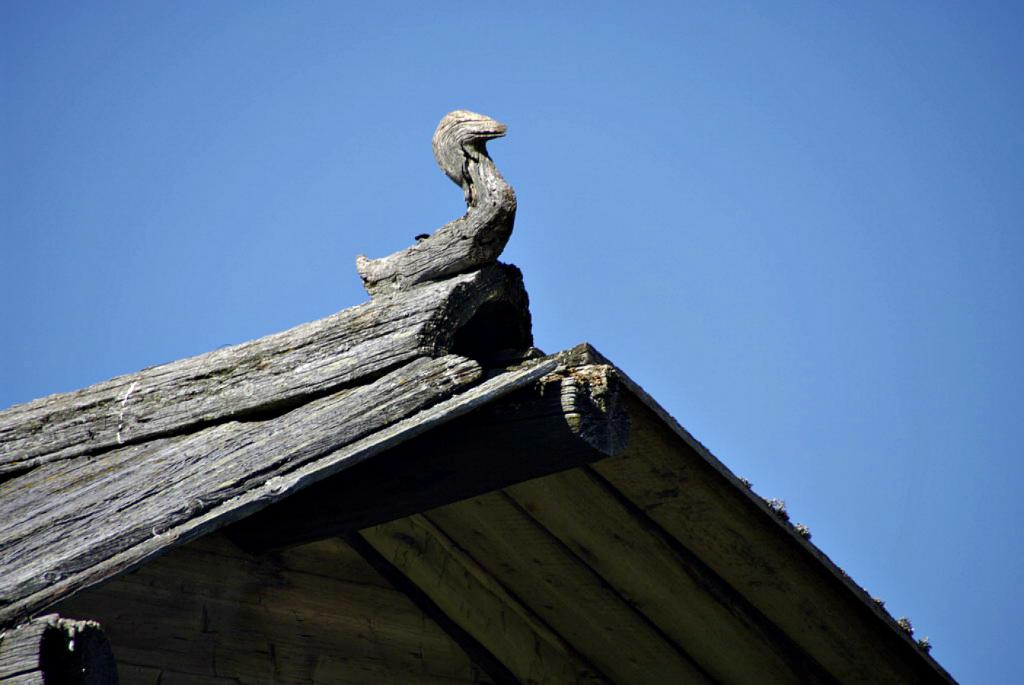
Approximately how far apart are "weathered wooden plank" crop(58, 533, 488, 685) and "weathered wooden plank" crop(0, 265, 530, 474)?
1.40ft

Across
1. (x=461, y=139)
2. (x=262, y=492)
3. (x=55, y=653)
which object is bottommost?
(x=55, y=653)

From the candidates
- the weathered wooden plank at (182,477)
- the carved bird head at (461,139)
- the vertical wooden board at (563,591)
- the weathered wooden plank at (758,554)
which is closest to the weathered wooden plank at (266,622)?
the vertical wooden board at (563,591)

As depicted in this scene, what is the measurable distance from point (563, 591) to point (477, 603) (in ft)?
1.00

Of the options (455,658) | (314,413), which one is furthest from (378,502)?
(455,658)

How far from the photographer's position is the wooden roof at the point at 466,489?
2521 millimetres

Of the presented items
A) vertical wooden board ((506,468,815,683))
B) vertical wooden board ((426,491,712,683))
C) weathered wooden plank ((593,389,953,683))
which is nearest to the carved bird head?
weathered wooden plank ((593,389,953,683))

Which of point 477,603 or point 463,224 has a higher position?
point 463,224

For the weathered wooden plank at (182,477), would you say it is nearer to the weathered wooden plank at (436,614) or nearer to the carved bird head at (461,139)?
the carved bird head at (461,139)

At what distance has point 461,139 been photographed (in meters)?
3.03

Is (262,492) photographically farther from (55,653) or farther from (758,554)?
(758,554)

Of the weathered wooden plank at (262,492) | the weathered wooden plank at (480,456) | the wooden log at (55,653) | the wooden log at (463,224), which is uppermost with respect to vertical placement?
the wooden log at (463,224)

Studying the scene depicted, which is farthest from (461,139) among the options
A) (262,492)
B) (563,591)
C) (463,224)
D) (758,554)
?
(563,591)

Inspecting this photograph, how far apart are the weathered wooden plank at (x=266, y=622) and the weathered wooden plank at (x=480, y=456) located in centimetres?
36

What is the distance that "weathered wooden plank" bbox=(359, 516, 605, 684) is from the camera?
13.0ft
